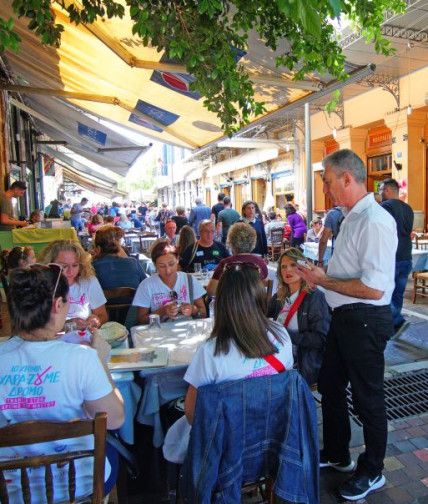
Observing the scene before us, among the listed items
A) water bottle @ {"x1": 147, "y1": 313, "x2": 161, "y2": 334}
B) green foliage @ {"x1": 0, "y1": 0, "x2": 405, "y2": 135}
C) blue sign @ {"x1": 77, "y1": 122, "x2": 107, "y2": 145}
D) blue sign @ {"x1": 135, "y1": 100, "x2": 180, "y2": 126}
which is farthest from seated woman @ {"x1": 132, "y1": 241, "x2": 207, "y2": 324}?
blue sign @ {"x1": 77, "y1": 122, "x2": 107, "y2": 145}

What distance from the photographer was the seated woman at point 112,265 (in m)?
3.96

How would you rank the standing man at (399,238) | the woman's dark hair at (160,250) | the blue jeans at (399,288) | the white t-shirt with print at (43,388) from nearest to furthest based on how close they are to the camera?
the white t-shirt with print at (43,388) < the woman's dark hair at (160,250) < the standing man at (399,238) < the blue jeans at (399,288)

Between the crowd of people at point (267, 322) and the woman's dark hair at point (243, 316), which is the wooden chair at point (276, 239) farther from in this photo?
the woman's dark hair at point (243, 316)

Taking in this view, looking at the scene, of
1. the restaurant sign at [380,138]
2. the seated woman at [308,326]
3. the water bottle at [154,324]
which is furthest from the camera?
the restaurant sign at [380,138]

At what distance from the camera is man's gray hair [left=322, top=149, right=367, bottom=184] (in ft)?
7.17

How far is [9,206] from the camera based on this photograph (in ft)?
22.5

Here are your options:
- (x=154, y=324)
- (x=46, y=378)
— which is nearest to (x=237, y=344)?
(x=46, y=378)

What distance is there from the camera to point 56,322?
1.61 m

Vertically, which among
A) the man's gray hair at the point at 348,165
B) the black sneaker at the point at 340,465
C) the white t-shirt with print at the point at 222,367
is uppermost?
the man's gray hair at the point at 348,165

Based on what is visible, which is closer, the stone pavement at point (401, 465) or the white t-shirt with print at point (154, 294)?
the stone pavement at point (401, 465)

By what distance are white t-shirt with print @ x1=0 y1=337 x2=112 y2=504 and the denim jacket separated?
44cm

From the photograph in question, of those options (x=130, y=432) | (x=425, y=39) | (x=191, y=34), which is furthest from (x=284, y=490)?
(x=425, y=39)

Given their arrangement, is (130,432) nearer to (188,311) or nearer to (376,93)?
(188,311)

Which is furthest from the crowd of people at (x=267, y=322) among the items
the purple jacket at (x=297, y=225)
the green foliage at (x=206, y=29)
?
the purple jacket at (x=297, y=225)
